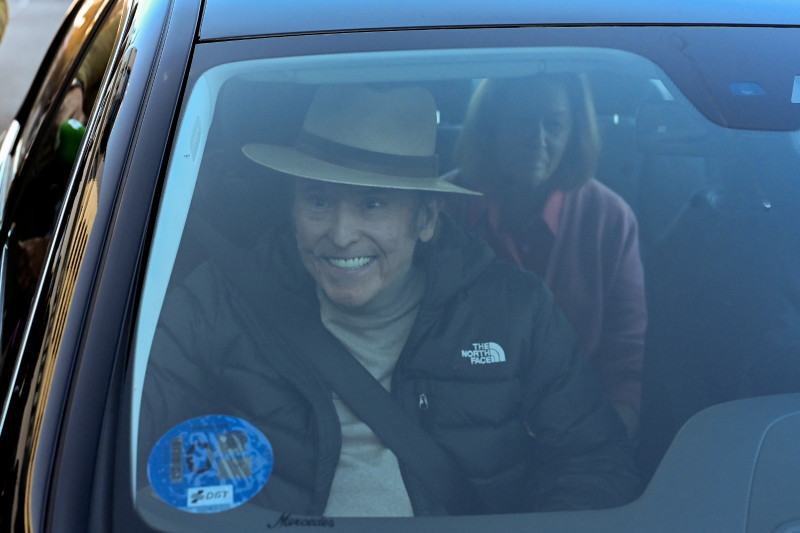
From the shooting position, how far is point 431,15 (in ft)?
5.08

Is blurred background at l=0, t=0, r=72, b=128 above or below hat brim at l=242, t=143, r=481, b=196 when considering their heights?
above

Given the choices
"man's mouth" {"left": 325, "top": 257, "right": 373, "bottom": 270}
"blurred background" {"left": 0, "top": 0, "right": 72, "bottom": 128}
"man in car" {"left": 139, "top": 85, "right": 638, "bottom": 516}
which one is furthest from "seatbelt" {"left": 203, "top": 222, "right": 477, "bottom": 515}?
"blurred background" {"left": 0, "top": 0, "right": 72, "bottom": 128}

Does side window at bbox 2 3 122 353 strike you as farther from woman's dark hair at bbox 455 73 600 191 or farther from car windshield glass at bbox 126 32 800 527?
woman's dark hair at bbox 455 73 600 191

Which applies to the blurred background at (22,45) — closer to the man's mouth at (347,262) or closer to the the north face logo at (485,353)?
the man's mouth at (347,262)

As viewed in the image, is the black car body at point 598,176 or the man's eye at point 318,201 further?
the man's eye at point 318,201

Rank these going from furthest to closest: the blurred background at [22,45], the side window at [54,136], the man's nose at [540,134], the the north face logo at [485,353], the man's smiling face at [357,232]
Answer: the blurred background at [22,45]
the side window at [54,136]
the man's nose at [540,134]
the man's smiling face at [357,232]
the the north face logo at [485,353]

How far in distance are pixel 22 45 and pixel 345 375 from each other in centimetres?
859

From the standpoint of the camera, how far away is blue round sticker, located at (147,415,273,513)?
3.61 feet

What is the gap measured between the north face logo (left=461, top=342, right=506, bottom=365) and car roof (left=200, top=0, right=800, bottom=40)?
1.78 ft

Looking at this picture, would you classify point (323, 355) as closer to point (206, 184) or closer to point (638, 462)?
point (206, 184)

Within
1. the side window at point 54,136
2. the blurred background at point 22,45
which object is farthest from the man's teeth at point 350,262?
the blurred background at point 22,45

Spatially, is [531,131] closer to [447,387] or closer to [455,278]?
[455,278]

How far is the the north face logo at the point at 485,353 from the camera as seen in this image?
1.32 metres

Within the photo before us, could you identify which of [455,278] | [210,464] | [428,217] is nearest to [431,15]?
[428,217]
